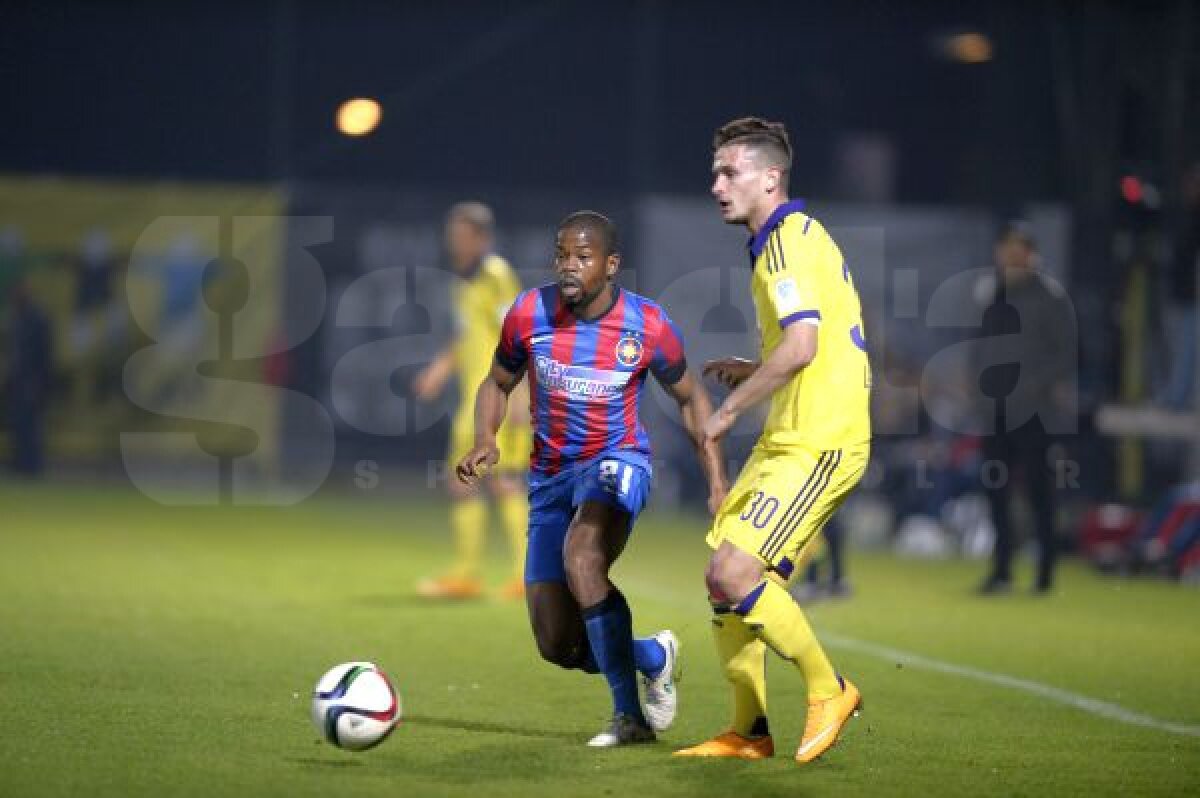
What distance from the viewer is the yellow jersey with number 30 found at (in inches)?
280

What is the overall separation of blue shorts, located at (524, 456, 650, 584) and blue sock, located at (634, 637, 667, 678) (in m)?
0.40

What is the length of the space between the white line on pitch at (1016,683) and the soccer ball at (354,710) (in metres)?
3.40

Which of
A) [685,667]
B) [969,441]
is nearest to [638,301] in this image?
[685,667]

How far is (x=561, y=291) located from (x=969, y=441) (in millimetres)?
11175

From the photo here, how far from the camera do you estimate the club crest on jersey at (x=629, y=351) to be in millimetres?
7930

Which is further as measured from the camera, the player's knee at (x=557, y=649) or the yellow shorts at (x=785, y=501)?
the player's knee at (x=557, y=649)

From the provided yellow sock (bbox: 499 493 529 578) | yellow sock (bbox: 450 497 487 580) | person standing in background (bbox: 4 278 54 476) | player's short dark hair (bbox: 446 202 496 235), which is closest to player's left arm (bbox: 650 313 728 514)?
player's short dark hair (bbox: 446 202 496 235)

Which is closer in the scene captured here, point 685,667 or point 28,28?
point 685,667

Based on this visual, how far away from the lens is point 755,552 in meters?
7.08

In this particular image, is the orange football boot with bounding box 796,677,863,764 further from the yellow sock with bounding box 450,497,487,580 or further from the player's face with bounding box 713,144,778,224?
the yellow sock with bounding box 450,497,487,580

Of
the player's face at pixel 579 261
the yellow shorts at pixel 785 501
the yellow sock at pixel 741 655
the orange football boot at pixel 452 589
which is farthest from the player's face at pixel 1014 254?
the yellow sock at pixel 741 655

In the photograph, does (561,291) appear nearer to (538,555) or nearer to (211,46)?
(538,555)

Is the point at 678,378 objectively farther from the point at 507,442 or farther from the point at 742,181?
the point at 507,442

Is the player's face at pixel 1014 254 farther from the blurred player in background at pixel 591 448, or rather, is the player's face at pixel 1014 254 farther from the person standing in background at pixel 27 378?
the person standing in background at pixel 27 378
